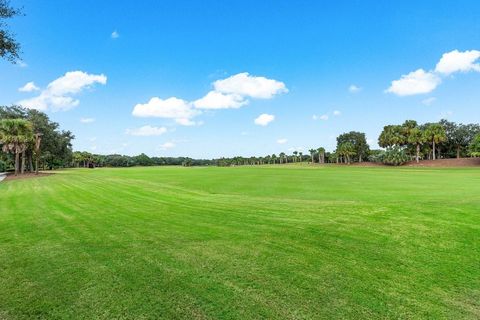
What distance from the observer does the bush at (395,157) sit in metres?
Answer: 94.9

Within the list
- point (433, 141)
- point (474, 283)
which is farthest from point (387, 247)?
point (433, 141)

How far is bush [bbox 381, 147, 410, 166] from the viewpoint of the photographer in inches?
3734

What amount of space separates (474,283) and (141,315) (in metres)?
5.95

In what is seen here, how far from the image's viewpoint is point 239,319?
468 cm

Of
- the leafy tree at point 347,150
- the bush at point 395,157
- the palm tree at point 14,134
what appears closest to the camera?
the palm tree at point 14,134

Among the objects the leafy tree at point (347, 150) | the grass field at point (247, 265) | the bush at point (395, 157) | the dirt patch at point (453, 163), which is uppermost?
the leafy tree at point (347, 150)

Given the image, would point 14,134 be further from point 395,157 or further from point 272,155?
point 272,155

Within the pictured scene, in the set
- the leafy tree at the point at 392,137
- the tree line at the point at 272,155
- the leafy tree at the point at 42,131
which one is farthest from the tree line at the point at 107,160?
the leafy tree at the point at 392,137

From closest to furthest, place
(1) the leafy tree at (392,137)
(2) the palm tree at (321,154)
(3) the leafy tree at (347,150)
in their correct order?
(1) the leafy tree at (392,137) → (3) the leafy tree at (347,150) → (2) the palm tree at (321,154)

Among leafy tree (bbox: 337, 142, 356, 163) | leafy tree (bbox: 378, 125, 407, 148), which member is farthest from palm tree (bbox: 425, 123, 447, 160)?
leafy tree (bbox: 337, 142, 356, 163)

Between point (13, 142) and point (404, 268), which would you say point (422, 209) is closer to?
point (404, 268)

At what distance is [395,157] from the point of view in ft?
312

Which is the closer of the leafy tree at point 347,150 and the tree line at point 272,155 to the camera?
the tree line at point 272,155

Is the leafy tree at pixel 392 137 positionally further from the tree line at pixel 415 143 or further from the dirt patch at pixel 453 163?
the dirt patch at pixel 453 163
